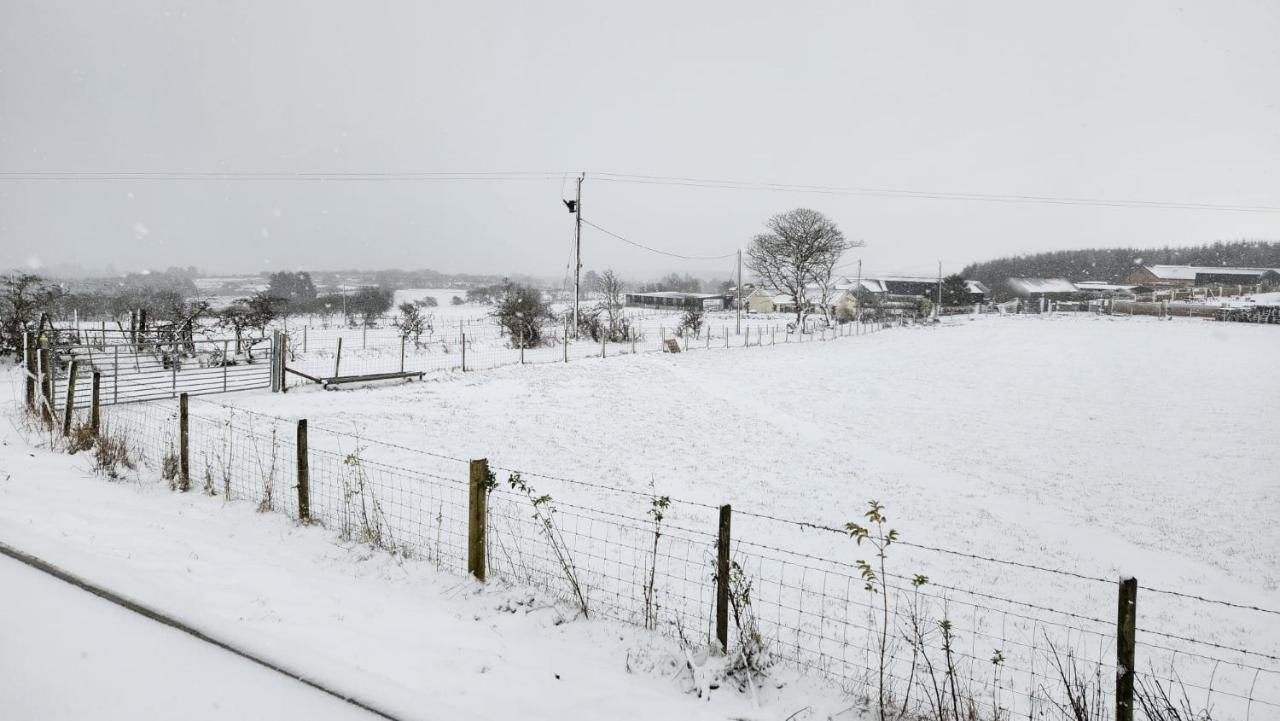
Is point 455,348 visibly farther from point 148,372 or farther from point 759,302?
point 759,302

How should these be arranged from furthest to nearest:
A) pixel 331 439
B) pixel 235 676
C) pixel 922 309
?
pixel 922 309 → pixel 331 439 → pixel 235 676

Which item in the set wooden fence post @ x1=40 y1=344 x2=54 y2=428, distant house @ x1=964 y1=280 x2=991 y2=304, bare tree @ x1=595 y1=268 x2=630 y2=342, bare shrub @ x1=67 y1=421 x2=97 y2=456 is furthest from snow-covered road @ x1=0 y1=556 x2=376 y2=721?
distant house @ x1=964 y1=280 x2=991 y2=304

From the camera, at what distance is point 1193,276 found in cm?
8800

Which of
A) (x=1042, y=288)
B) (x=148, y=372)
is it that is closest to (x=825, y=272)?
(x=148, y=372)

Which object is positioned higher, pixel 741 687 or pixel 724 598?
pixel 724 598

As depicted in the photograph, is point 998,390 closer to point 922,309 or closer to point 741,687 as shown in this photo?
point 741,687

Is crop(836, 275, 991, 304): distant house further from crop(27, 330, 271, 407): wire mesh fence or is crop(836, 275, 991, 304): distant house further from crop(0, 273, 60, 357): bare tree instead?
crop(0, 273, 60, 357): bare tree

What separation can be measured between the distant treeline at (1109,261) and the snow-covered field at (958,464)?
85.1 metres

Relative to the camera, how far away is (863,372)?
28797 millimetres

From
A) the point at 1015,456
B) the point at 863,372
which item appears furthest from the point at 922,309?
the point at 1015,456

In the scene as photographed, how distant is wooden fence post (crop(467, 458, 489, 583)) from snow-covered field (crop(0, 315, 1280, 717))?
787mm

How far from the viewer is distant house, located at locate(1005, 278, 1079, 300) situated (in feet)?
294

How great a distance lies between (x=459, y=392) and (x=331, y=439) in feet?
21.3

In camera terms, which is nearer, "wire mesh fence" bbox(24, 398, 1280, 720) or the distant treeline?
"wire mesh fence" bbox(24, 398, 1280, 720)
